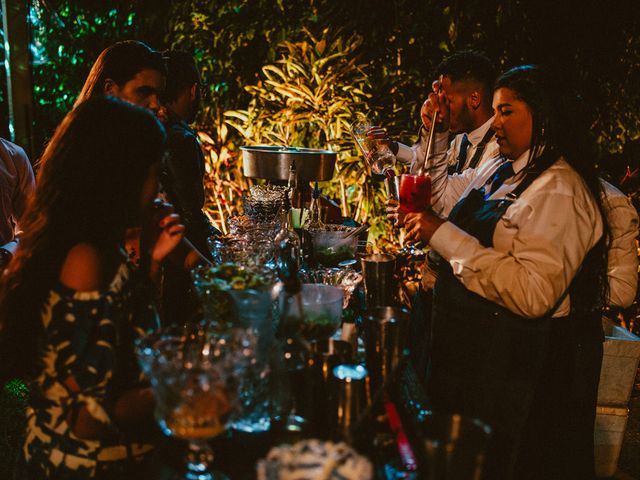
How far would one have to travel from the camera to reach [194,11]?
6.36m

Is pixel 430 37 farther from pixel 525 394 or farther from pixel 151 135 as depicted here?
pixel 151 135

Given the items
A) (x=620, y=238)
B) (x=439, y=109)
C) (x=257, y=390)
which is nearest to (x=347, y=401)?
(x=257, y=390)

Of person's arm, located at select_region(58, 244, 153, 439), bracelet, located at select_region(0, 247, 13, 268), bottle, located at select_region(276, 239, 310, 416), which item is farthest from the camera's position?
bracelet, located at select_region(0, 247, 13, 268)

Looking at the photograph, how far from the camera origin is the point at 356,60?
19.5 ft

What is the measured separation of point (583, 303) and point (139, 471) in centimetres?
186

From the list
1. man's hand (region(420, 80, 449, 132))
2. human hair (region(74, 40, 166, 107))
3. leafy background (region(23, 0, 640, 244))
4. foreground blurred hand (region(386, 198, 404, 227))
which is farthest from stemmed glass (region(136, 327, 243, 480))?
leafy background (region(23, 0, 640, 244))

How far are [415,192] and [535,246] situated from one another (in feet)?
1.87

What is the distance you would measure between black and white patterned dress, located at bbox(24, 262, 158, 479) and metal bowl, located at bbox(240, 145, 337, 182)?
259cm

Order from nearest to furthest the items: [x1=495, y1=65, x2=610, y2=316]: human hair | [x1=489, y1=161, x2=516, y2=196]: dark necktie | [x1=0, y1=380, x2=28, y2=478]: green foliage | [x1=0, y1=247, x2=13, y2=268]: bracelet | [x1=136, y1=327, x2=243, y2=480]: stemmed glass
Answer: [x1=136, y1=327, x2=243, y2=480]: stemmed glass → [x1=495, y1=65, x2=610, y2=316]: human hair → [x1=489, y1=161, x2=516, y2=196]: dark necktie → [x1=0, y1=247, x2=13, y2=268]: bracelet → [x1=0, y1=380, x2=28, y2=478]: green foliage

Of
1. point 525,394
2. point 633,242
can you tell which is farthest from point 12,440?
point 633,242

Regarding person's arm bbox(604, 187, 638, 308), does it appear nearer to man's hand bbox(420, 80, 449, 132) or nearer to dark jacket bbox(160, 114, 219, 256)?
man's hand bbox(420, 80, 449, 132)

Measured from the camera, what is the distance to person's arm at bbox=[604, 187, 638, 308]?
237cm

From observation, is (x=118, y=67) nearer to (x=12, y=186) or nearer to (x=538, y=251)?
(x=12, y=186)

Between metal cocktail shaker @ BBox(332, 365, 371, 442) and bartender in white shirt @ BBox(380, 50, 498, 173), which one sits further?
bartender in white shirt @ BBox(380, 50, 498, 173)
